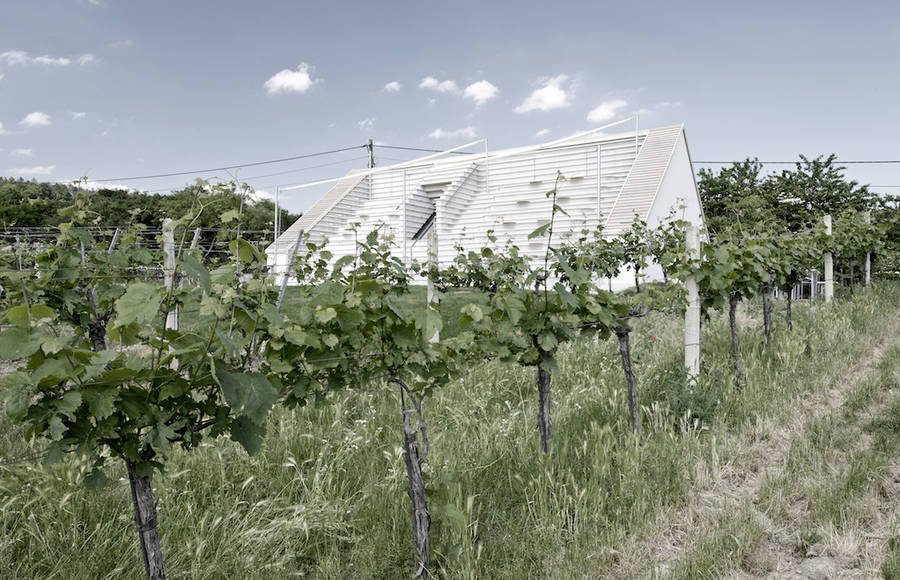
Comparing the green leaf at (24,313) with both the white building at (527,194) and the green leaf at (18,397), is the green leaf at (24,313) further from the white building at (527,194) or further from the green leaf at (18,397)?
the white building at (527,194)

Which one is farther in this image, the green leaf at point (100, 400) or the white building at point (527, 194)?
the white building at point (527, 194)

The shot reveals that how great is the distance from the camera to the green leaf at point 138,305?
1.40m

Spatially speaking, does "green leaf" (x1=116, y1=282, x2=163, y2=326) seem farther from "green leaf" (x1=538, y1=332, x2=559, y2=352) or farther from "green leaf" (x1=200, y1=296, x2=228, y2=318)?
"green leaf" (x1=538, y1=332, x2=559, y2=352)

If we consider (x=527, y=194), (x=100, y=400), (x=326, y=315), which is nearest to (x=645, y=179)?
(x=527, y=194)

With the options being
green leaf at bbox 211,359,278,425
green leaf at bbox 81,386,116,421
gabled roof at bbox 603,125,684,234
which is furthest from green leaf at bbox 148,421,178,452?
gabled roof at bbox 603,125,684,234

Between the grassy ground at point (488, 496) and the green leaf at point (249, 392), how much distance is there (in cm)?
60

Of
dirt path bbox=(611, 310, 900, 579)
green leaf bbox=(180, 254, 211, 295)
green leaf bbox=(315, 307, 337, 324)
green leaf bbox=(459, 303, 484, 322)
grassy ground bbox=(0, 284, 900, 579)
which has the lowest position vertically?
dirt path bbox=(611, 310, 900, 579)

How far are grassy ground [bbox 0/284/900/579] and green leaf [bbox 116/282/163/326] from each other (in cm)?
93

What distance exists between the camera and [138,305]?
1.44m

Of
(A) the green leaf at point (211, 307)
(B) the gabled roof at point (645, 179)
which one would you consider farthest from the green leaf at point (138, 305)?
(B) the gabled roof at point (645, 179)

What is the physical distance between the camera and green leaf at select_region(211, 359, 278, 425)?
151 cm

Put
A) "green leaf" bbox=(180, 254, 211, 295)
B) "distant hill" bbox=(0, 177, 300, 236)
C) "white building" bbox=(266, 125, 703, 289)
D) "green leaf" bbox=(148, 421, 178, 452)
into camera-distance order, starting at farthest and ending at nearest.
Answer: "white building" bbox=(266, 125, 703, 289)
"distant hill" bbox=(0, 177, 300, 236)
"green leaf" bbox=(148, 421, 178, 452)
"green leaf" bbox=(180, 254, 211, 295)

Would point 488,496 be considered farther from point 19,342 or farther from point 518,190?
point 518,190

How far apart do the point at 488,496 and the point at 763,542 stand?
4.56ft
